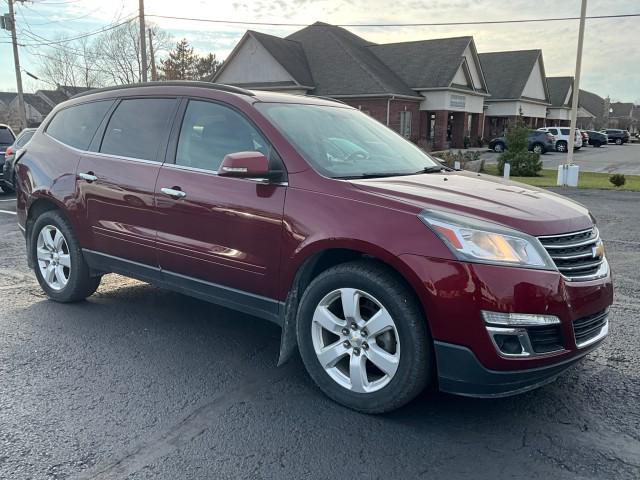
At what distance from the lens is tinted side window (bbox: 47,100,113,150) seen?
503 cm

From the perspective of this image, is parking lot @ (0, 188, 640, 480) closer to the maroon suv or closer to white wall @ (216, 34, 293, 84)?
the maroon suv

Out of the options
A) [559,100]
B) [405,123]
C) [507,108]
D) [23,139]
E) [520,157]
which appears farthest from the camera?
[559,100]

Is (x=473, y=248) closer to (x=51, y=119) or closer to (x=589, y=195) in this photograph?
(x=51, y=119)

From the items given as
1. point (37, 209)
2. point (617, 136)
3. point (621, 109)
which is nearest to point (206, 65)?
point (617, 136)

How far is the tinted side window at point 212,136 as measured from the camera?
3.99m

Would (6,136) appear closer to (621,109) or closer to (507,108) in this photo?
(507,108)

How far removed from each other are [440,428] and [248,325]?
210 centimetres

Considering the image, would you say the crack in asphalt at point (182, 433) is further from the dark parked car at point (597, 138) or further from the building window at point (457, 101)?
the dark parked car at point (597, 138)

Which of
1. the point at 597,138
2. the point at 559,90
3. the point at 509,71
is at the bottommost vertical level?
the point at 597,138

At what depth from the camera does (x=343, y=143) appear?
4.16 metres

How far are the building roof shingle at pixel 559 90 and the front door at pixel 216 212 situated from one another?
60.6m

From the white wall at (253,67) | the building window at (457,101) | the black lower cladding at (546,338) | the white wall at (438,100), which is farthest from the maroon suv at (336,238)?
the building window at (457,101)

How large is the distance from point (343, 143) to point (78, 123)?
263 centimetres

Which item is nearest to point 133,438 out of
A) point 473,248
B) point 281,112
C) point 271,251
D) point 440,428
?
point 271,251
